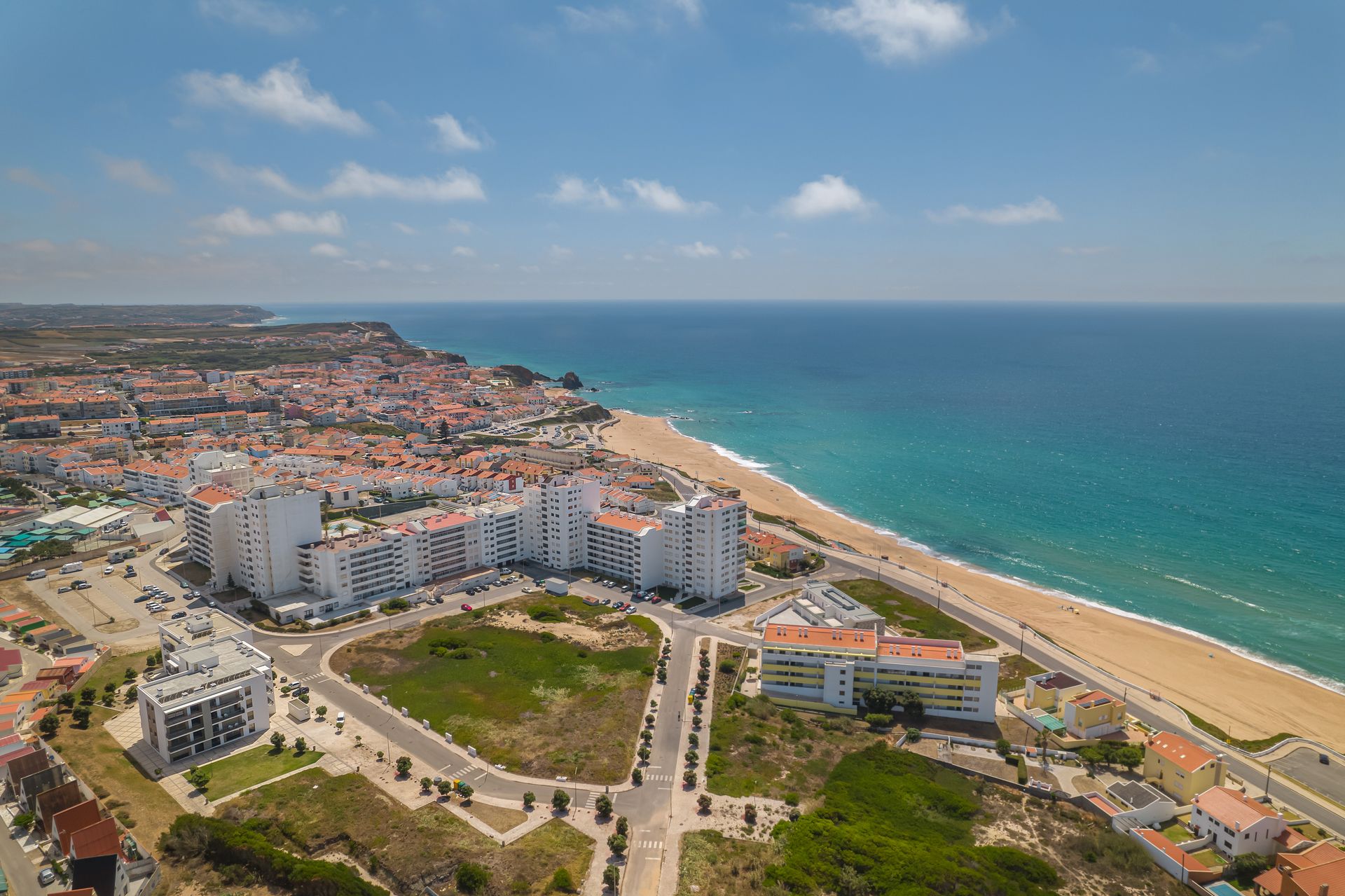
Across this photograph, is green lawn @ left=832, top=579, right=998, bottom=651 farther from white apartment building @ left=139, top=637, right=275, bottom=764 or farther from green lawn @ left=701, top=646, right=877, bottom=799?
white apartment building @ left=139, top=637, right=275, bottom=764

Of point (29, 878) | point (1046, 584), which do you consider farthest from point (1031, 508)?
point (29, 878)

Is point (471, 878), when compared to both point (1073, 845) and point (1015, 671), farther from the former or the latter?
point (1015, 671)

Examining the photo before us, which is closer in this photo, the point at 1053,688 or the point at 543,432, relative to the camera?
the point at 1053,688

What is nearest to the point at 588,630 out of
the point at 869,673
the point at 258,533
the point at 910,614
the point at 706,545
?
the point at 706,545

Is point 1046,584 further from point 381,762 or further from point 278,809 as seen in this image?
point 278,809

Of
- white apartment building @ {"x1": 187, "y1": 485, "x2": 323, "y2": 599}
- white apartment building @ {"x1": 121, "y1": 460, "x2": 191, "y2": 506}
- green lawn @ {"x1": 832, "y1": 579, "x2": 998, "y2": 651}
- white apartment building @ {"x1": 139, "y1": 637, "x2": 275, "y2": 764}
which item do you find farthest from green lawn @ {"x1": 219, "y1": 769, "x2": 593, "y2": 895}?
white apartment building @ {"x1": 121, "y1": 460, "x2": 191, "y2": 506}
